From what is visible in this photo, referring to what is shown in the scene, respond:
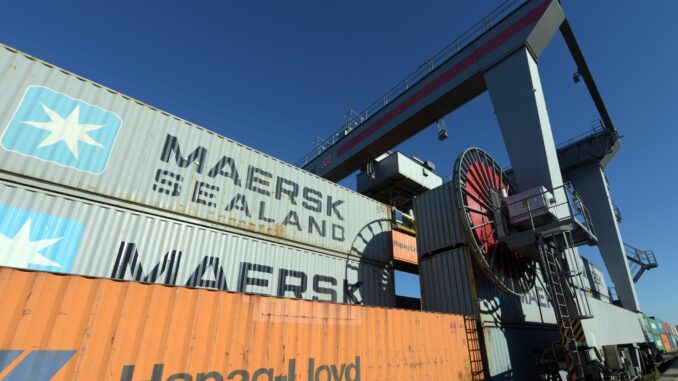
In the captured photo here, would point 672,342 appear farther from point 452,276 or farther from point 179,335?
point 179,335

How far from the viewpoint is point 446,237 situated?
14.5 metres

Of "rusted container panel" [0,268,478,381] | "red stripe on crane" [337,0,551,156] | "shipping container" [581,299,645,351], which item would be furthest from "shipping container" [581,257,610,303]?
"rusted container panel" [0,268,478,381]

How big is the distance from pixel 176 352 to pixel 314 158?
772 inches

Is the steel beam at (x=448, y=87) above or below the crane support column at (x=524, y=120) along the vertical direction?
above

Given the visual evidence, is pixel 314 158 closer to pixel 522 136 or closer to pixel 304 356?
pixel 522 136

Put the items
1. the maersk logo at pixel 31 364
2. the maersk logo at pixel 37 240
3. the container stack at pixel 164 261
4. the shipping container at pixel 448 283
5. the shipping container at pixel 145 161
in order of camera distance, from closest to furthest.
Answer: the maersk logo at pixel 31 364, the container stack at pixel 164 261, the maersk logo at pixel 37 240, the shipping container at pixel 145 161, the shipping container at pixel 448 283

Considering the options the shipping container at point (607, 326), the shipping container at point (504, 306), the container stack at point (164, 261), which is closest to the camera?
the container stack at point (164, 261)

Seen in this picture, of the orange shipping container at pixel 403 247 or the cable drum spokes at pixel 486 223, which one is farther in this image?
the orange shipping container at pixel 403 247

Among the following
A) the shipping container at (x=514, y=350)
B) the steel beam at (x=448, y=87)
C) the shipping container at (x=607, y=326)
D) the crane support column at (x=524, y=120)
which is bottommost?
the shipping container at (x=514, y=350)

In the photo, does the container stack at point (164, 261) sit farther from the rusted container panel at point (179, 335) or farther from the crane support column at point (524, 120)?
the crane support column at point (524, 120)

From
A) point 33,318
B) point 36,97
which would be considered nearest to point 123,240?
point 36,97

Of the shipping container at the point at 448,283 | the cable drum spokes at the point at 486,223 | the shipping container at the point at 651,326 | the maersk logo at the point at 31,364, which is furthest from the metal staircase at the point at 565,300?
the shipping container at the point at 651,326

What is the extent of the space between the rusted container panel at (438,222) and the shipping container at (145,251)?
443 cm

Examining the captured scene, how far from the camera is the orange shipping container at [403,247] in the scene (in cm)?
1694
